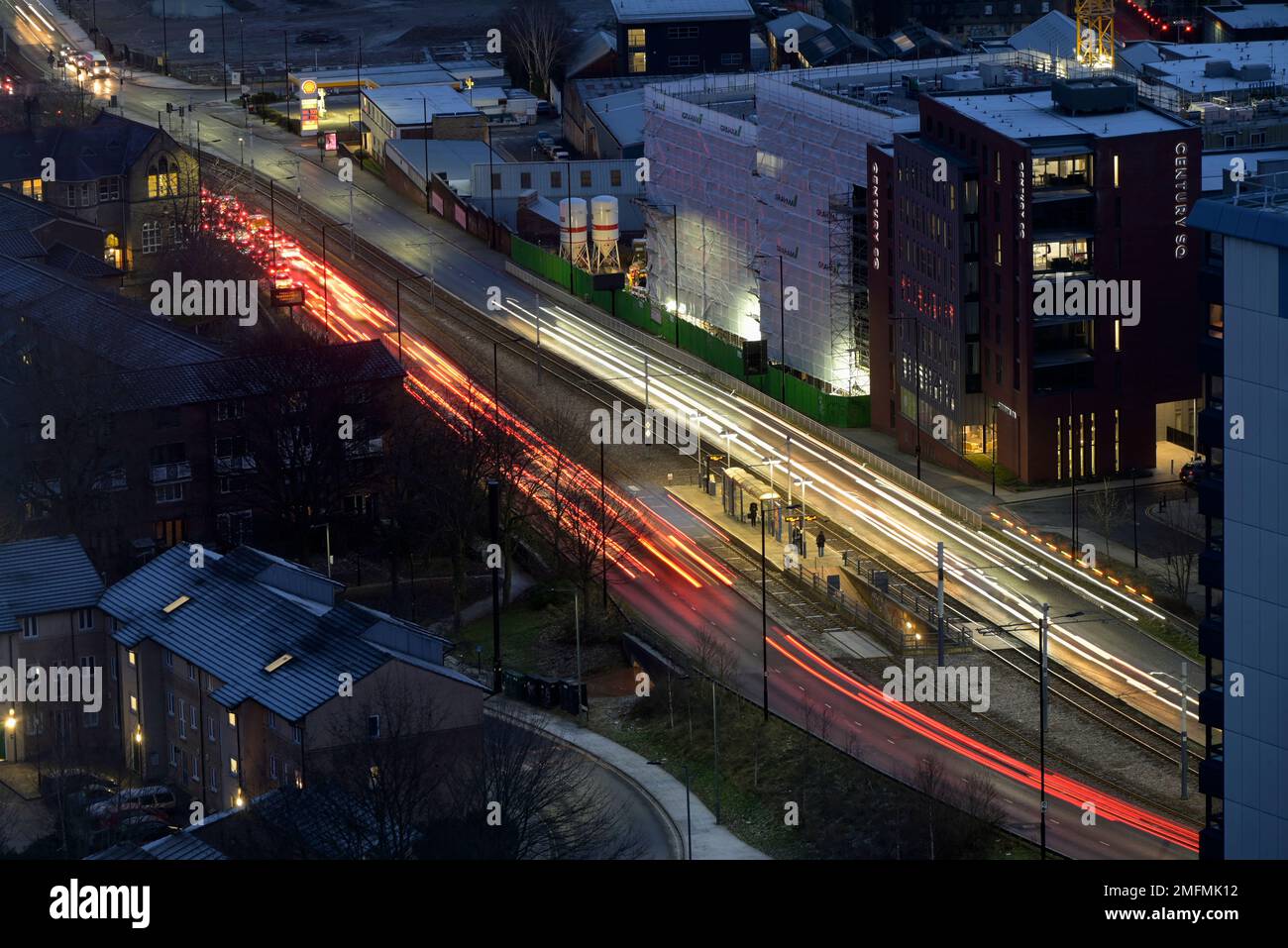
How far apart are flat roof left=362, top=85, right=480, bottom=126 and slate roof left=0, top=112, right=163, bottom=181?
70.5 feet

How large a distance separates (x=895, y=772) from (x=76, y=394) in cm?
4029

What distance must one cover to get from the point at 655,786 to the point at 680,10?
109465mm

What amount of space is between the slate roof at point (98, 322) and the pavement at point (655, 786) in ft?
94.6

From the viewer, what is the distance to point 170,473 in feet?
331

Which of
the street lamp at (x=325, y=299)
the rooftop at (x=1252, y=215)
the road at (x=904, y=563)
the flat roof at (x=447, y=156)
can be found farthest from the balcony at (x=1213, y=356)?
the flat roof at (x=447, y=156)

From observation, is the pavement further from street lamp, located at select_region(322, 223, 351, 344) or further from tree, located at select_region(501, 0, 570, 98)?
A: tree, located at select_region(501, 0, 570, 98)

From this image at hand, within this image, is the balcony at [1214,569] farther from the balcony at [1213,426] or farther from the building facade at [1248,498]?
the balcony at [1213,426]

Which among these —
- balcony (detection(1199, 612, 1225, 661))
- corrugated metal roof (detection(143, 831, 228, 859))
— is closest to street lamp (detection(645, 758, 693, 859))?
corrugated metal roof (detection(143, 831, 228, 859))

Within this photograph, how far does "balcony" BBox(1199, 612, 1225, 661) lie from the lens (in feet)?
174

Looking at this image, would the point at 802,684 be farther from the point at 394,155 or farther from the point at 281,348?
the point at 394,155

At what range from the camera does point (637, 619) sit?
93438 mm

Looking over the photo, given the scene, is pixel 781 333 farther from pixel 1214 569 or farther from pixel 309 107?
pixel 1214 569

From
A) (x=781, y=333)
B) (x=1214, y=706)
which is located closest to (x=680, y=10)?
(x=781, y=333)

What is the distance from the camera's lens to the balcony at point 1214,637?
174 ft
